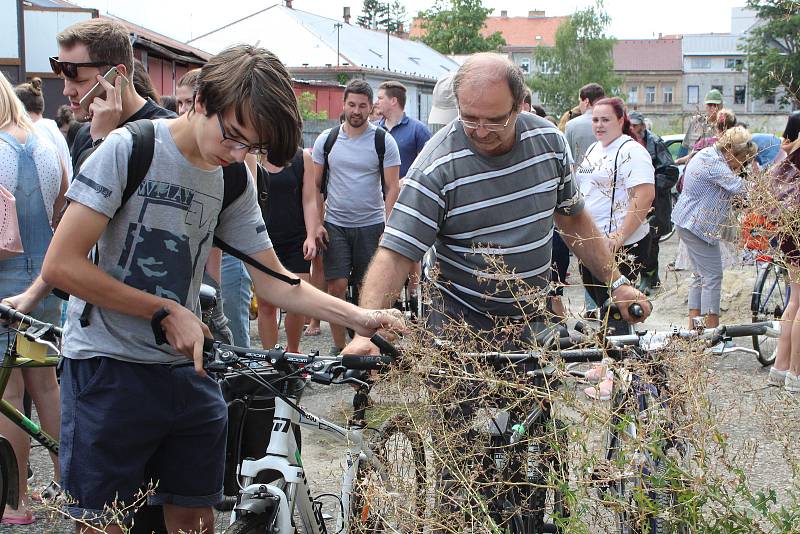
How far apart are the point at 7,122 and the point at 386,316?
2.65m

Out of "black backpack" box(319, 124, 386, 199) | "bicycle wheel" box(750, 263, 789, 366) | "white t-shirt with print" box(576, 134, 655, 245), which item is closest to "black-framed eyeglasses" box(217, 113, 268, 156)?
"white t-shirt with print" box(576, 134, 655, 245)

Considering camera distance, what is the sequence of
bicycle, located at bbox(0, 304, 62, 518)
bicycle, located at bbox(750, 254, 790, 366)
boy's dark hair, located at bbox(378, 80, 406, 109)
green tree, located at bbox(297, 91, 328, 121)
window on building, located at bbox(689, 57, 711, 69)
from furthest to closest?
window on building, located at bbox(689, 57, 711, 69), green tree, located at bbox(297, 91, 328, 121), boy's dark hair, located at bbox(378, 80, 406, 109), bicycle, located at bbox(750, 254, 790, 366), bicycle, located at bbox(0, 304, 62, 518)

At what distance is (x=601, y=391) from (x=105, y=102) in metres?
2.29

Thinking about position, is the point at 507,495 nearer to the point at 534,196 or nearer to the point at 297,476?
the point at 297,476

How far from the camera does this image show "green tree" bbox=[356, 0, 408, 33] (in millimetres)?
113625

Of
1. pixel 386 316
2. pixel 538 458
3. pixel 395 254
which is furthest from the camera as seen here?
pixel 395 254

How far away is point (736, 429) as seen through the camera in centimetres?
258

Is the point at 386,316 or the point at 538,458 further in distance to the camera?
the point at 386,316

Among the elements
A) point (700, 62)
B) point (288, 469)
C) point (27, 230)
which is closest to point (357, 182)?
point (27, 230)

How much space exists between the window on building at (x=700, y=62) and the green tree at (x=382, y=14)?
32.9 metres

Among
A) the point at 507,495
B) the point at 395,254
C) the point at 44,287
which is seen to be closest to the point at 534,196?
the point at 395,254

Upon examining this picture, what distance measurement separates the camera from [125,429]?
288cm

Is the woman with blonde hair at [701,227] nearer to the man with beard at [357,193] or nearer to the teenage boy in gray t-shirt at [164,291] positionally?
the man with beard at [357,193]

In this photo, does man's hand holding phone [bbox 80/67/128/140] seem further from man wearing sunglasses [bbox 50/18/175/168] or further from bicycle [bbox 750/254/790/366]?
bicycle [bbox 750/254/790/366]
